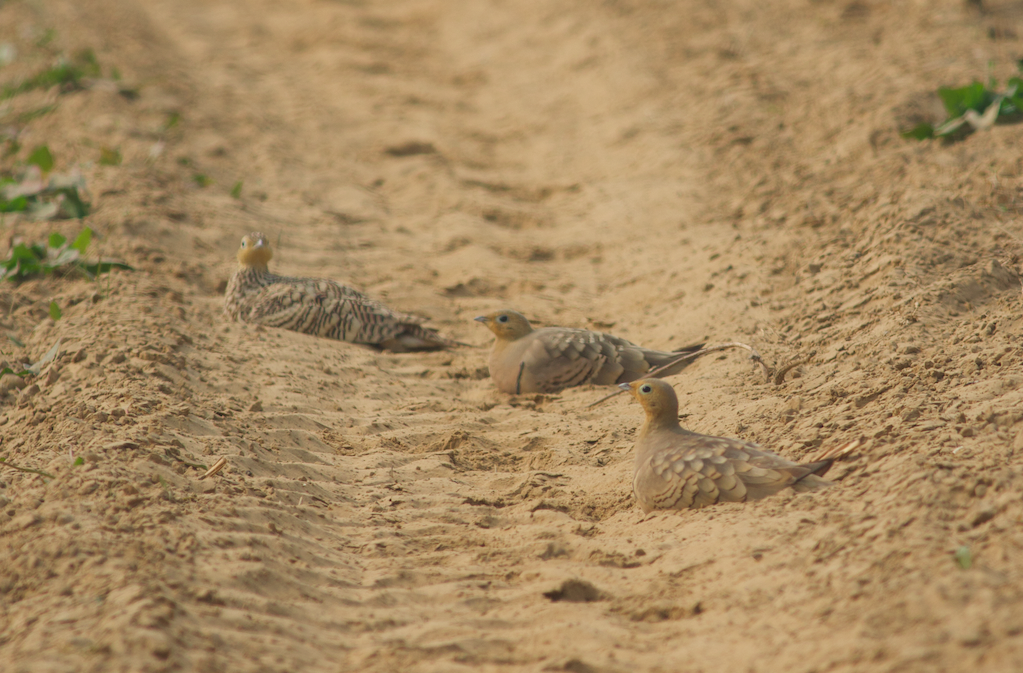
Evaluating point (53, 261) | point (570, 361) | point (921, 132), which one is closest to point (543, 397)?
point (570, 361)

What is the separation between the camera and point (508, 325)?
5.38 m

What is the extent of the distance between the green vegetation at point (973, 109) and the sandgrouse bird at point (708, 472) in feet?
13.3

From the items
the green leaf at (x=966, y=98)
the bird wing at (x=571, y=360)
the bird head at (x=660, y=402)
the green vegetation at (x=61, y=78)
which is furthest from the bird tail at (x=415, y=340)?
the green vegetation at (x=61, y=78)

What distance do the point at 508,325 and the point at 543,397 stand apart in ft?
1.58

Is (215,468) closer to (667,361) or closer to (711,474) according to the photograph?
(711,474)

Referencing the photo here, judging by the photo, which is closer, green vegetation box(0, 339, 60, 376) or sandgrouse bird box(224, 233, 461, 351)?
green vegetation box(0, 339, 60, 376)

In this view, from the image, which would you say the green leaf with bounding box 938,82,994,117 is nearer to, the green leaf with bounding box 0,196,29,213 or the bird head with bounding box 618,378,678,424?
the bird head with bounding box 618,378,678,424

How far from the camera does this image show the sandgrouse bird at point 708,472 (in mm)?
3697

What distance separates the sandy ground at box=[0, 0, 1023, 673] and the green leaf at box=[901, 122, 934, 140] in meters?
0.15

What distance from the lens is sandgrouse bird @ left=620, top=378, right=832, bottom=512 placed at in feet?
12.1

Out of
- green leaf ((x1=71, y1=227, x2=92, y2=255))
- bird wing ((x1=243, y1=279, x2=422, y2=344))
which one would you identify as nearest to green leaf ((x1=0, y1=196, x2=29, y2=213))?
green leaf ((x1=71, y1=227, x2=92, y2=255))

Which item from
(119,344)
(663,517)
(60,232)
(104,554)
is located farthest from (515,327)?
(60,232)

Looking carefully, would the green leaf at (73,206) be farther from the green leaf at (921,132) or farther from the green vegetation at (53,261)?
the green leaf at (921,132)

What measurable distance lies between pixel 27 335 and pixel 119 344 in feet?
2.72
